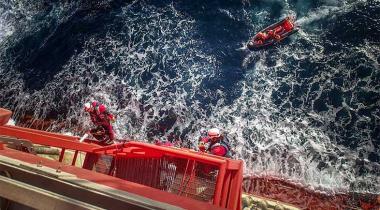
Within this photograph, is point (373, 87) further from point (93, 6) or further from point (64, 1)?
point (64, 1)

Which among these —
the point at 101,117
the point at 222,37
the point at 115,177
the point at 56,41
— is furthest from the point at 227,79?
the point at 56,41

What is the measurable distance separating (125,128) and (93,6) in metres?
8.86

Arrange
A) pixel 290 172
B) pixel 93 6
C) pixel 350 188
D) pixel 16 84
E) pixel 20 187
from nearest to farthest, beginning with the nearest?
pixel 20 187 < pixel 350 188 < pixel 290 172 < pixel 16 84 < pixel 93 6

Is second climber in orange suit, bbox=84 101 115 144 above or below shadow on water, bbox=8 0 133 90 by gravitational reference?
below

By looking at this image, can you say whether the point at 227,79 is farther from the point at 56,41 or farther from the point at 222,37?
the point at 56,41

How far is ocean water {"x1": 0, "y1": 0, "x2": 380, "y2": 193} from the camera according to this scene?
1090 cm

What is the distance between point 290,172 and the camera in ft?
34.2

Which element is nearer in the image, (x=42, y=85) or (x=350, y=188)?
(x=350, y=188)

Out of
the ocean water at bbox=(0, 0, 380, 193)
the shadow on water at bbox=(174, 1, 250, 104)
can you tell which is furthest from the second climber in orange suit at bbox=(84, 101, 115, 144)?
the shadow on water at bbox=(174, 1, 250, 104)

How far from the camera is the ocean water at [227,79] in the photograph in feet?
35.8

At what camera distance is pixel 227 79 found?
1344cm

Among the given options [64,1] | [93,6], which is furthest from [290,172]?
[64,1]

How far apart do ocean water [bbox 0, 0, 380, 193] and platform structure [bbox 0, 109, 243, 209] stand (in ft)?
14.3

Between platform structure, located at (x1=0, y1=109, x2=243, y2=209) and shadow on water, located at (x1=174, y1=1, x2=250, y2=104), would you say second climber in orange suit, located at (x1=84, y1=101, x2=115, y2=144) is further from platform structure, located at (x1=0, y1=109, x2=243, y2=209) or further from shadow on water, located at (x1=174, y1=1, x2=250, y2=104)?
shadow on water, located at (x1=174, y1=1, x2=250, y2=104)
